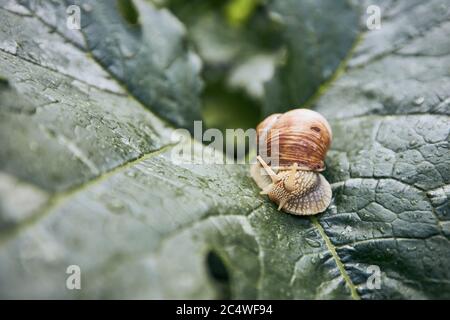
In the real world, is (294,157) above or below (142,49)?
below

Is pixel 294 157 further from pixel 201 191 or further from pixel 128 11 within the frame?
pixel 128 11

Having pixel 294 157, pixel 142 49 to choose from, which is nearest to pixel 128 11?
pixel 142 49

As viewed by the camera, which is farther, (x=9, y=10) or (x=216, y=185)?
(x=9, y=10)

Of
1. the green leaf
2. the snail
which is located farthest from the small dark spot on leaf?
the snail

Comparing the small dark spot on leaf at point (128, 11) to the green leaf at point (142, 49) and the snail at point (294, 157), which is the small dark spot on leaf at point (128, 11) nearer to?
the green leaf at point (142, 49)
